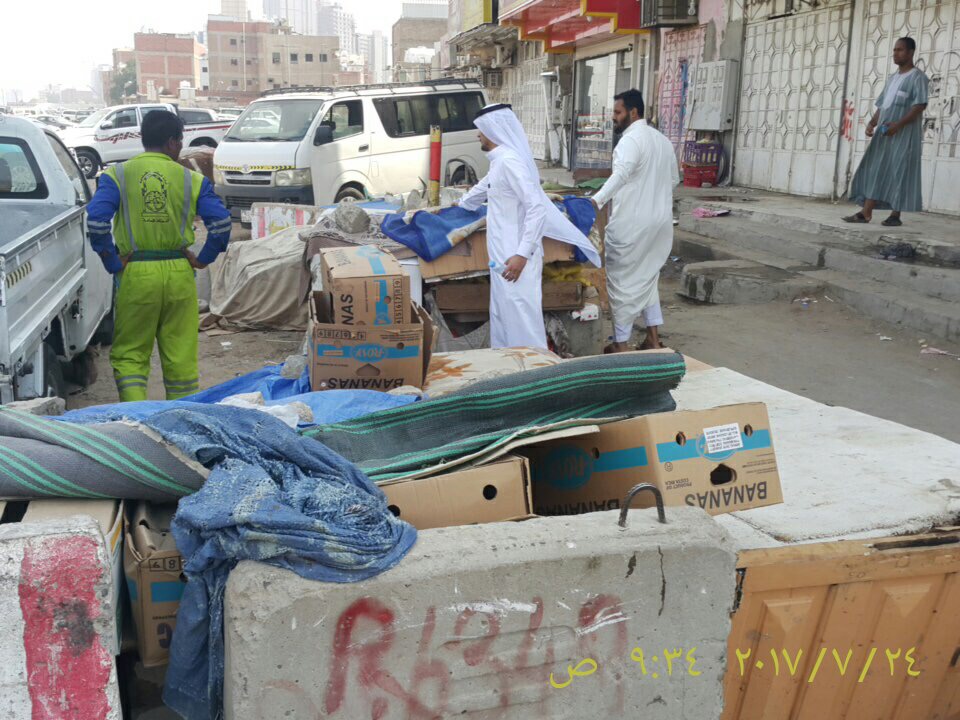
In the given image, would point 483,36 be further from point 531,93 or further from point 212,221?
point 212,221

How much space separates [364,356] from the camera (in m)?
3.83

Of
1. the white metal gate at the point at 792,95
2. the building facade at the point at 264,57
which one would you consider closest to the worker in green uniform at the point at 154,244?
the white metal gate at the point at 792,95

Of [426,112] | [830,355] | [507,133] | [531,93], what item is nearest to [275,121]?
[426,112]

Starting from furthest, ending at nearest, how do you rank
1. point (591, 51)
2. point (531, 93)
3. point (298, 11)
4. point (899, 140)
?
point (298, 11) < point (531, 93) < point (591, 51) < point (899, 140)

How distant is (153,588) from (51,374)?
3191mm

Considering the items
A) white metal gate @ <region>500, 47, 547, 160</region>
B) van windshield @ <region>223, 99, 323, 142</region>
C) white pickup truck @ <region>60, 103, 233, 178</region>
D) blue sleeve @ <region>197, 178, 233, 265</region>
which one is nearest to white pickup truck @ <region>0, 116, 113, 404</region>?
blue sleeve @ <region>197, 178, 233, 265</region>

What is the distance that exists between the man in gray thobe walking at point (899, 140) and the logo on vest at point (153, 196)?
6.61 m

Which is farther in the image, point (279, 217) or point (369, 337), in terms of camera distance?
point (279, 217)

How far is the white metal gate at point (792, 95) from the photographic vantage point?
12.1 metres

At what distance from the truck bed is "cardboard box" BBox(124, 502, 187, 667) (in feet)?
14.5

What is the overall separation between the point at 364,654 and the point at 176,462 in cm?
63

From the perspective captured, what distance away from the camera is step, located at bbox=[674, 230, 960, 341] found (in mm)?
6703

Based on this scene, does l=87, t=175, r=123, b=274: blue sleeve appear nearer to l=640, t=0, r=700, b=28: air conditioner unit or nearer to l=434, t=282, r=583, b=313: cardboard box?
l=434, t=282, r=583, b=313: cardboard box

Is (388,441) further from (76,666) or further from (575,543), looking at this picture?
(76,666)
